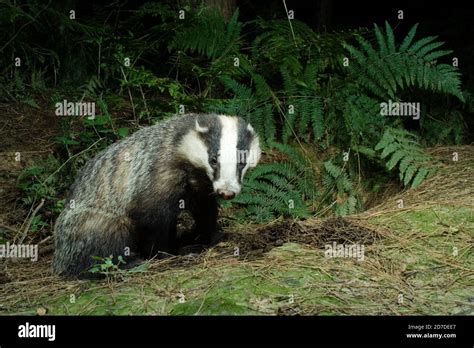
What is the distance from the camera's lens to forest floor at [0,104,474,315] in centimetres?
370

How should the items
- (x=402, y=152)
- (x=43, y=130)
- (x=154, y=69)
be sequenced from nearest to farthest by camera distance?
(x=402, y=152) < (x=43, y=130) < (x=154, y=69)

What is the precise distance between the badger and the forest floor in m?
0.29

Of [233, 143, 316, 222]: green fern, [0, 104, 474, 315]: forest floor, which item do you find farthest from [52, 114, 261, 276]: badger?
[233, 143, 316, 222]: green fern

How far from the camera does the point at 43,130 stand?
250 inches

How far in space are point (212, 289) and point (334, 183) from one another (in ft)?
8.31

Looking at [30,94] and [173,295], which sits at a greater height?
[30,94]

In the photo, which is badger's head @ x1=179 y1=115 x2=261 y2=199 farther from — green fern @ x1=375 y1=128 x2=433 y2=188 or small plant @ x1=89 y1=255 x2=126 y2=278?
green fern @ x1=375 y1=128 x2=433 y2=188

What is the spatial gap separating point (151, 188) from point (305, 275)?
4.80ft

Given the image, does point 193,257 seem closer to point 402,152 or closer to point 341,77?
point 402,152

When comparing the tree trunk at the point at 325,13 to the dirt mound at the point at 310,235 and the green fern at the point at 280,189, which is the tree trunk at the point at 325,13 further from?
the dirt mound at the point at 310,235
